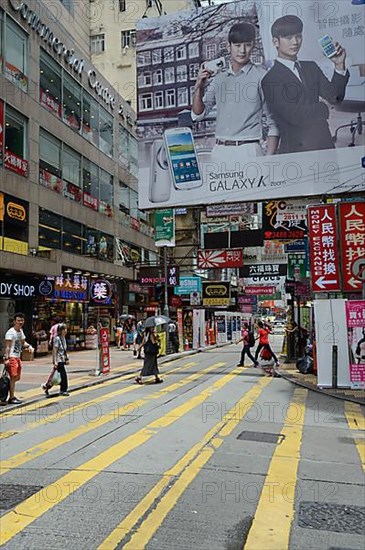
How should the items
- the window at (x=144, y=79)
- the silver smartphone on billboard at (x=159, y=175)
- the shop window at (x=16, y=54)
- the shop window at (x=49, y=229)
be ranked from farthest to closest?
the shop window at (x=49, y=229), the shop window at (x=16, y=54), the window at (x=144, y=79), the silver smartphone on billboard at (x=159, y=175)

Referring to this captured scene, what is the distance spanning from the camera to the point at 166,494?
5379 mm

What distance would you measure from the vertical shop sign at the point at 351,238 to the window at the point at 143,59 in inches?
389

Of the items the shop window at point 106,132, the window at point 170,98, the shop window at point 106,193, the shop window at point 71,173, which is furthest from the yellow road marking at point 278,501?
the shop window at point 106,132

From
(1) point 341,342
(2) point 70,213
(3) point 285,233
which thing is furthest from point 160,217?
→ (1) point 341,342

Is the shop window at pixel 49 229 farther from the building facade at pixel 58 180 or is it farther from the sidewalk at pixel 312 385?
the sidewalk at pixel 312 385

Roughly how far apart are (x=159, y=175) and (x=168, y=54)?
4428mm

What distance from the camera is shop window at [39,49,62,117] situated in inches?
1037

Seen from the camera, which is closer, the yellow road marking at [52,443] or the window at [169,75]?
the yellow road marking at [52,443]

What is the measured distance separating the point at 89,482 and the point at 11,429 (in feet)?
11.5

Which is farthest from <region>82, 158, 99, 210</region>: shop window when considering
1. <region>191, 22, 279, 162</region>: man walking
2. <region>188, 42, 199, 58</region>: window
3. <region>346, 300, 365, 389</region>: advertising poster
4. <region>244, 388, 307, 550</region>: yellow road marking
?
<region>244, 388, 307, 550</region>: yellow road marking

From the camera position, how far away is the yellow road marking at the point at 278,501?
14.3ft

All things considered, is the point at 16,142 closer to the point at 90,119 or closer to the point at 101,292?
the point at 90,119

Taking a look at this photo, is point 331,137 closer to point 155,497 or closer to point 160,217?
point 160,217

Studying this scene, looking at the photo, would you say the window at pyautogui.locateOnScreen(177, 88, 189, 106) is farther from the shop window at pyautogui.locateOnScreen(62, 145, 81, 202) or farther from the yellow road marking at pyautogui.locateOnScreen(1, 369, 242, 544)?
the yellow road marking at pyautogui.locateOnScreen(1, 369, 242, 544)
